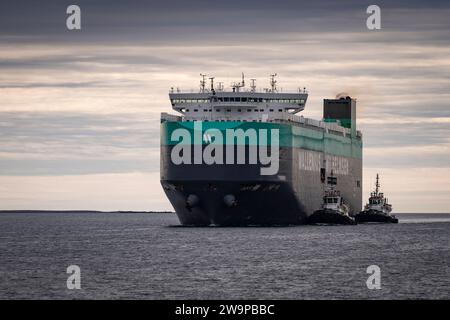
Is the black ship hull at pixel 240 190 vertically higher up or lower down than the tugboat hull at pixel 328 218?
higher up

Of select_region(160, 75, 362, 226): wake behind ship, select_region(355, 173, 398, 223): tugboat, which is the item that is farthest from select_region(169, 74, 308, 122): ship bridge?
select_region(355, 173, 398, 223): tugboat

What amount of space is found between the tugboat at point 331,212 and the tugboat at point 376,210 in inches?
402

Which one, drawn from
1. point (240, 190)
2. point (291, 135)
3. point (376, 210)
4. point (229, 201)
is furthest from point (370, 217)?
point (229, 201)

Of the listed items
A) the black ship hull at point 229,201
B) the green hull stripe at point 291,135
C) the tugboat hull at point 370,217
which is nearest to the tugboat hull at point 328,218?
the green hull stripe at point 291,135

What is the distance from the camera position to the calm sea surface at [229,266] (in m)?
53.9

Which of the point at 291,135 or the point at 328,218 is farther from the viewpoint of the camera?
the point at 328,218

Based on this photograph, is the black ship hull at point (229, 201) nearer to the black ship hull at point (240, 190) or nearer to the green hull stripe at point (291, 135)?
the black ship hull at point (240, 190)

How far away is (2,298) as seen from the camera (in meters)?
51.5

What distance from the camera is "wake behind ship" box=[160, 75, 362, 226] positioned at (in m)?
98.9

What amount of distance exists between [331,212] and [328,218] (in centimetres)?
63

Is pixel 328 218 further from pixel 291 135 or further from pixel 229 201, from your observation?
pixel 229 201

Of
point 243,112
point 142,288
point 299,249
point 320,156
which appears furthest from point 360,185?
point 142,288

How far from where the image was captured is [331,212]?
120 m

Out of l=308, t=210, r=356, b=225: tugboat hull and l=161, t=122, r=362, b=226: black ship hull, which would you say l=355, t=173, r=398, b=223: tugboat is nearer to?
l=308, t=210, r=356, b=225: tugboat hull
